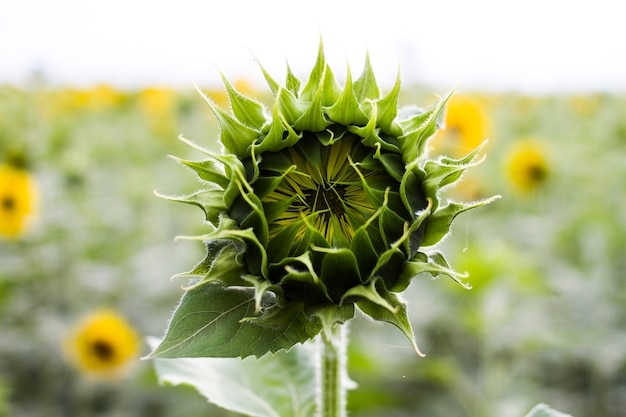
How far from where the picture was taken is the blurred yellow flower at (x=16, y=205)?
2.73 metres

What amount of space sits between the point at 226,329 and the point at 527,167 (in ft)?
8.03

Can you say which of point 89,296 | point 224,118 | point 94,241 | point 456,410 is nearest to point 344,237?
point 224,118

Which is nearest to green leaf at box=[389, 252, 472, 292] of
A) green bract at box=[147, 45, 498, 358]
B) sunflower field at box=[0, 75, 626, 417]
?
green bract at box=[147, 45, 498, 358]

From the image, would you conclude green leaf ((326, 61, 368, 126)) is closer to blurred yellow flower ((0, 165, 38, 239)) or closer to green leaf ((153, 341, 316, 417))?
green leaf ((153, 341, 316, 417))

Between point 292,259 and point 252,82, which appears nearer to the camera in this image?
point 292,259

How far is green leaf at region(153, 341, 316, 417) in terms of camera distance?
112 centimetres

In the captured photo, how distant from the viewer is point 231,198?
832 millimetres

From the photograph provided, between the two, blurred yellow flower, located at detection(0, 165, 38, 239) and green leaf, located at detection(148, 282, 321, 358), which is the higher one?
blurred yellow flower, located at detection(0, 165, 38, 239)

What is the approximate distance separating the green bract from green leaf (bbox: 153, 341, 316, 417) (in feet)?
0.95

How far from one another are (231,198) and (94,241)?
2.44 metres

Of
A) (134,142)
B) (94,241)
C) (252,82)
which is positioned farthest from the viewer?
(134,142)

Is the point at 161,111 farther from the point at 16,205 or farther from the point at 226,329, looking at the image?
the point at 226,329

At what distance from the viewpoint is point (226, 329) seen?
2.68 ft

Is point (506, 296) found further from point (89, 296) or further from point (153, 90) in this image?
point (153, 90)
